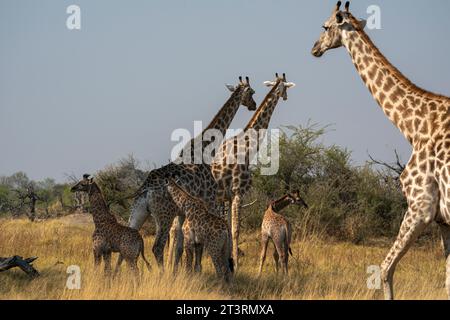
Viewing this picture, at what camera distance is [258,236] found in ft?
57.9

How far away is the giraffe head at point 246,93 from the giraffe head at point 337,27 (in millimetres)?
4678

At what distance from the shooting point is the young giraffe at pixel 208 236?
10688 mm

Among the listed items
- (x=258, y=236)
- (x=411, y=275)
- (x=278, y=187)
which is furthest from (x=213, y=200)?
(x=278, y=187)

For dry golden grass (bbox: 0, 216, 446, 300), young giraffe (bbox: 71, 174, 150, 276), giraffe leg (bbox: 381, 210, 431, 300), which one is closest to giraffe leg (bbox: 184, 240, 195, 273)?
dry golden grass (bbox: 0, 216, 446, 300)

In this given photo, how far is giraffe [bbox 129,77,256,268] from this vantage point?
11.5 meters

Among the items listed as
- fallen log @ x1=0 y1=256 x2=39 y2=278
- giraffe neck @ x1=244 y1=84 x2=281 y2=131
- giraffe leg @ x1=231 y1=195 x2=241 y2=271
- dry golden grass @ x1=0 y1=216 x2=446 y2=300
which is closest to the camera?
dry golden grass @ x1=0 y1=216 x2=446 y2=300

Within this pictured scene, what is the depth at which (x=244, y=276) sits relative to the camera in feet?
39.3

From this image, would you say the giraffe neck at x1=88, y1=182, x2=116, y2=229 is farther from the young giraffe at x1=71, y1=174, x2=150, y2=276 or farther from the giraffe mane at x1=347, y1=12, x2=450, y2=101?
the giraffe mane at x1=347, y1=12, x2=450, y2=101

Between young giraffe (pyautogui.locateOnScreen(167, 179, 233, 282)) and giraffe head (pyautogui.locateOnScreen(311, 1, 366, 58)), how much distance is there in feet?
9.30

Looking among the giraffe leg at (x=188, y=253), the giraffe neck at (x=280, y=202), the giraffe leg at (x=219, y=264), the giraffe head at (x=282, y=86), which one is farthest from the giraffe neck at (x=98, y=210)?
the giraffe head at (x=282, y=86)

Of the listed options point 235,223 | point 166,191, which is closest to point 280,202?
point 235,223
